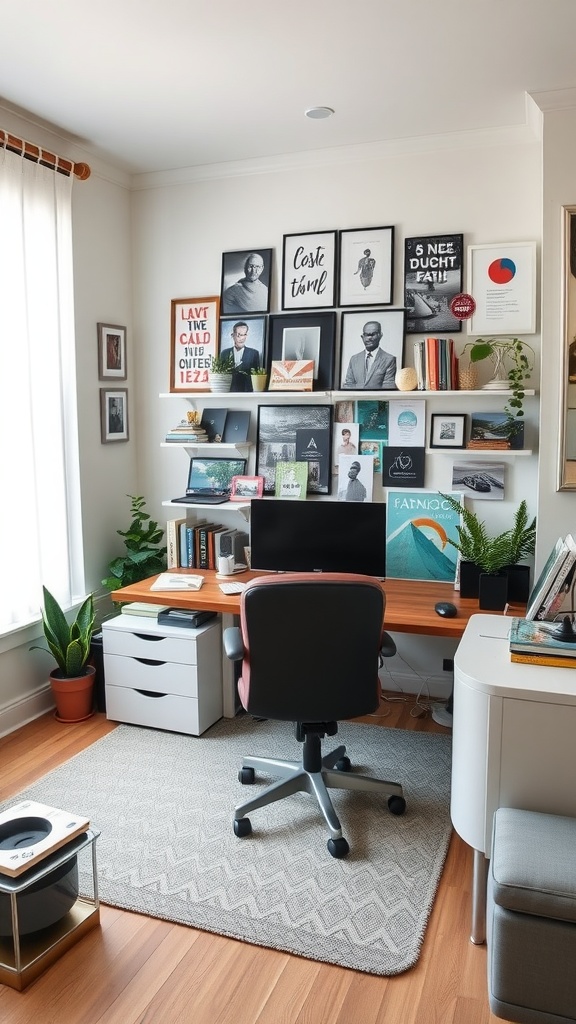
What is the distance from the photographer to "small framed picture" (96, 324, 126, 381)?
12.3 ft

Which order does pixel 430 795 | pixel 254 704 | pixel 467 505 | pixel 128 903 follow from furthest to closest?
1. pixel 467 505
2. pixel 430 795
3. pixel 254 704
4. pixel 128 903

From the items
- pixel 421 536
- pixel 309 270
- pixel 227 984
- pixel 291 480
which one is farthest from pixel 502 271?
pixel 227 984

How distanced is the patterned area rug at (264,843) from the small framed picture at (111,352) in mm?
1781

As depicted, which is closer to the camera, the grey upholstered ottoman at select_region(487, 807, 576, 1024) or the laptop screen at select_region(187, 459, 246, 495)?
the grey upholstered ottoman at select_region(487, 807, 576, 1024)

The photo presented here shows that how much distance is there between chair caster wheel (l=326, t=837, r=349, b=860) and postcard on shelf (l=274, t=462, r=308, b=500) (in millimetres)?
1711

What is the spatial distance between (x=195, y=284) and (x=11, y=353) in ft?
3.64

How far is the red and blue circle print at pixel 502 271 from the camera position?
322cm

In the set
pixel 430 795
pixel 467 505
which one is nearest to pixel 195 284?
pixel 467 505

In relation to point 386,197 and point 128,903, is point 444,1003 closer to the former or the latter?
point 128,903

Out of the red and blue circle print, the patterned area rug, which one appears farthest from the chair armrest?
the red and blue circle print

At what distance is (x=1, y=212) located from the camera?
3027 millimetres

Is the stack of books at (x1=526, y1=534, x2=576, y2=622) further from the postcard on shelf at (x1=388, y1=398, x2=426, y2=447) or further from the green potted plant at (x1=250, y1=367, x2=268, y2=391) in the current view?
the green potted plant at (x1=250, y1=367, x2=268, y2=391)

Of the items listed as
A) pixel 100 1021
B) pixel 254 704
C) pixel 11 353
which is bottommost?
pixel 100 1021

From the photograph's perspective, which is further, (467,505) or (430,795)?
(467,505)
